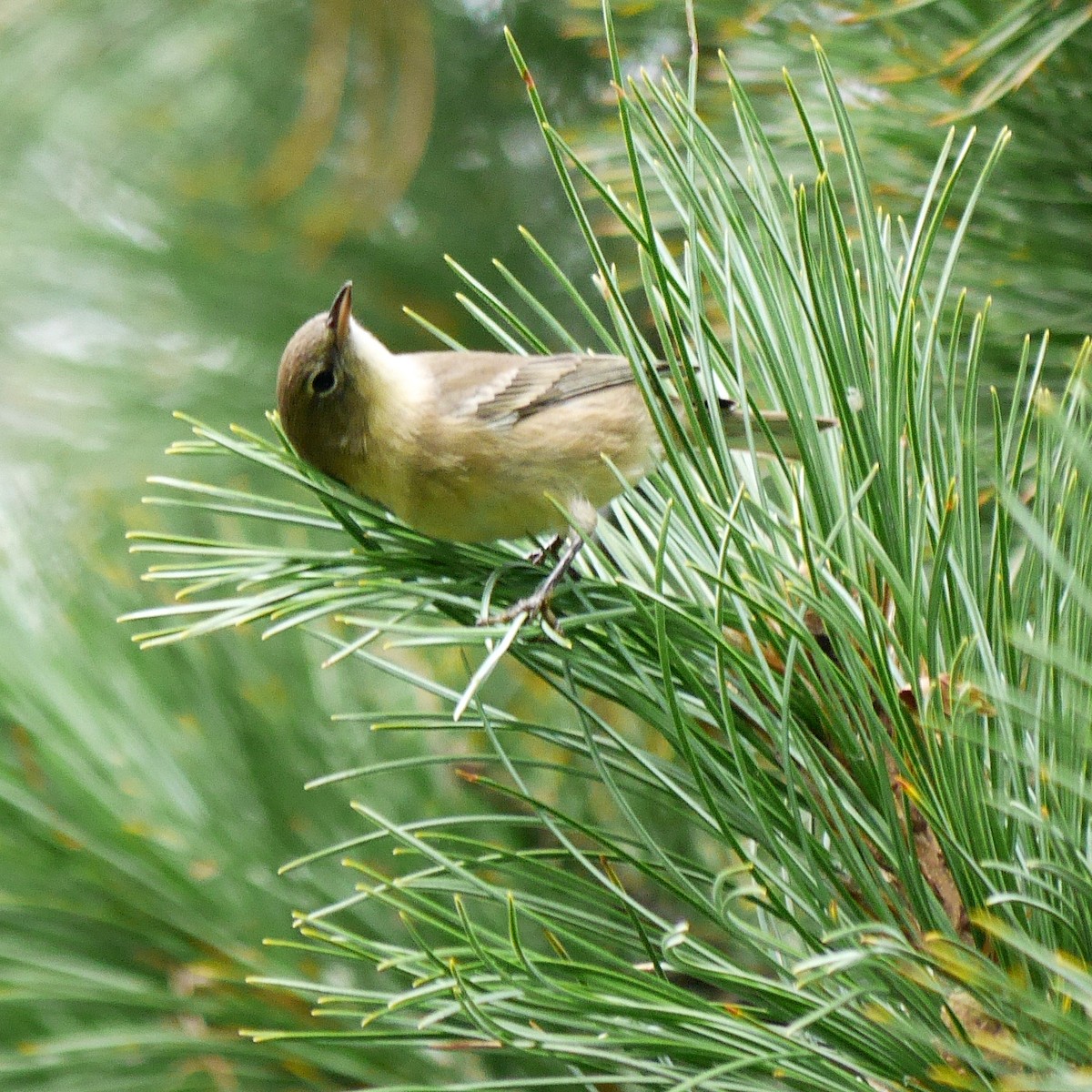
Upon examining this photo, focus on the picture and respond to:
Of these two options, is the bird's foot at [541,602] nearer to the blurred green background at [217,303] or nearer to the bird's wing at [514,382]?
the bird's wing at [514,382]

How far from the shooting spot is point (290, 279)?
9.05ft

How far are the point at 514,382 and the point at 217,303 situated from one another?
114cm

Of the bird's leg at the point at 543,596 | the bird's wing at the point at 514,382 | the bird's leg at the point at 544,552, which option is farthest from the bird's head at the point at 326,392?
the bird's leg at the point at 543,596

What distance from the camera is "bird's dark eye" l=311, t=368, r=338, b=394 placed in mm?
1745

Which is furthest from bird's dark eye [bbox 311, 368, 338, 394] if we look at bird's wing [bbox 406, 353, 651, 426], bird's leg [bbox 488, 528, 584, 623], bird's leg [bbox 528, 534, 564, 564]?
bird's leg [bbox 488, 528, 584, 623]

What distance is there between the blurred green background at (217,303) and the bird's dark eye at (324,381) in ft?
1.32

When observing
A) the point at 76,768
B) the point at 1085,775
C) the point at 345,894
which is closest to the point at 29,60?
the point at 76,768

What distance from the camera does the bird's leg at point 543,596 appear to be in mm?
1144

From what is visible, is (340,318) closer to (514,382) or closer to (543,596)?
(514,382)

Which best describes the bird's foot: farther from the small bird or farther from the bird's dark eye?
the bird's dark eye

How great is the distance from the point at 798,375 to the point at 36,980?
1.12 m

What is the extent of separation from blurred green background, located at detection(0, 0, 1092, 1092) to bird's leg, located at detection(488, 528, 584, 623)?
2.01 ft

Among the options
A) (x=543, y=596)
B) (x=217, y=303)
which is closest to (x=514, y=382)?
(x=543, y=596)

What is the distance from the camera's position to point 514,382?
1855 mm
